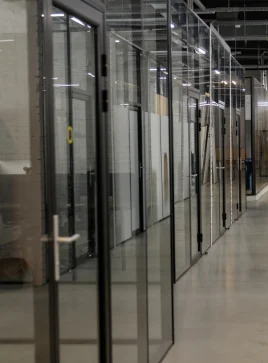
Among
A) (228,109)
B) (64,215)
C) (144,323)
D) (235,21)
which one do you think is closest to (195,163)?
(228,109)

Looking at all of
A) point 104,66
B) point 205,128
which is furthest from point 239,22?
point 104,66

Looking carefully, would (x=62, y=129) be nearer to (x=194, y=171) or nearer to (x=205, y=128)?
(x=194, y=171)

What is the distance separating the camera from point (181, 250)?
8930 mm

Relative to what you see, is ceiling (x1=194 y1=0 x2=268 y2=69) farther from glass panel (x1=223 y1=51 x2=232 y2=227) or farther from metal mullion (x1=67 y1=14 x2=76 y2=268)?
metal mullion (x1=67 y1=14 x2=76 y2=268)

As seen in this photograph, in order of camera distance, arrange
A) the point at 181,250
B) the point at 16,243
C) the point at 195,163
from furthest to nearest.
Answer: the point at 195,163
the point at 181,250
the point at 16,243

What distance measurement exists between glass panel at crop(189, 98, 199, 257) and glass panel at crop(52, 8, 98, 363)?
575 cm

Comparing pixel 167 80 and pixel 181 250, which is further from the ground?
pixel 167 80

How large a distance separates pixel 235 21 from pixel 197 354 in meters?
14.5

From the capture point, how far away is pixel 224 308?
692cm

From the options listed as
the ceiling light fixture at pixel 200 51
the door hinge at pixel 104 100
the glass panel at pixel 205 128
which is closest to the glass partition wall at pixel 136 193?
the door hinge at pixel 104 100

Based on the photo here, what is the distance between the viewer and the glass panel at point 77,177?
133 inches

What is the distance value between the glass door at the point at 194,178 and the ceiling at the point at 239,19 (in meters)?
6.67

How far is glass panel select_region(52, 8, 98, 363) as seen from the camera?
337 cm

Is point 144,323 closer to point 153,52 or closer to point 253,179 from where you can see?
point 153,52
